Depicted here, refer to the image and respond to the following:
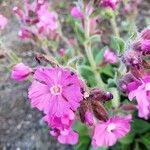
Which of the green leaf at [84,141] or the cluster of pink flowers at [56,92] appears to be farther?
the green leaf at [84,141]

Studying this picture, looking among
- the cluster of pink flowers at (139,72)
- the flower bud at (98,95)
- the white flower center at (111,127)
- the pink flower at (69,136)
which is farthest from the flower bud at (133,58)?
the pink flower at (69,136)

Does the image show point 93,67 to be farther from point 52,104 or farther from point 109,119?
point 52,104

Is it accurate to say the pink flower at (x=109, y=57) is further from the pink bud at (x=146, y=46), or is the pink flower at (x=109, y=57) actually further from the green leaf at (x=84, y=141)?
the pink bud at (x=146, y=46)

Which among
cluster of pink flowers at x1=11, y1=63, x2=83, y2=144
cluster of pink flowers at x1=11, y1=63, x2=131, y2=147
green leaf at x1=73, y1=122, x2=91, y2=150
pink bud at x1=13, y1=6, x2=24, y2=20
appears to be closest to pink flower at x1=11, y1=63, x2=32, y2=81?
cluster of pink flowers at x1=11, y1=63, x2=131, y2=147

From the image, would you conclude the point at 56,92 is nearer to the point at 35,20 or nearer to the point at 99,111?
the point at 99,111

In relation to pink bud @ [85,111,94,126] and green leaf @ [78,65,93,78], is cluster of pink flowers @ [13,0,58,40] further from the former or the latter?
pink bud @ [85,111,94,126]

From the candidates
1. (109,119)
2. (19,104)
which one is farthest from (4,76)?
(109,119)

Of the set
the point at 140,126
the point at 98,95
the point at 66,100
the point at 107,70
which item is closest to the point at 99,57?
the point at 107,70
